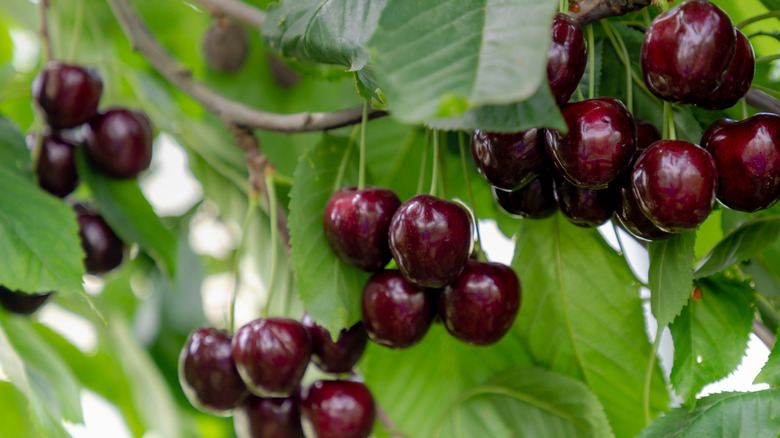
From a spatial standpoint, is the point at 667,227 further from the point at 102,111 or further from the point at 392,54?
the point at 102,111

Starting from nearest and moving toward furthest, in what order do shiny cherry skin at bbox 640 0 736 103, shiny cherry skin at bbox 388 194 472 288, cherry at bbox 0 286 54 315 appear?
shiny cherry skin at bbox 640 0 736 103, shiny cherry skin at bbox 388 194 472 288, cherry at bbox 0 286 54 315

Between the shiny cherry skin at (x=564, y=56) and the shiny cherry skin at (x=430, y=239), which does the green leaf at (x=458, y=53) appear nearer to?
the shiny cherry skin at (x=564, y=56)

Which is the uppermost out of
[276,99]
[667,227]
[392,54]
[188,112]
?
[392,54]

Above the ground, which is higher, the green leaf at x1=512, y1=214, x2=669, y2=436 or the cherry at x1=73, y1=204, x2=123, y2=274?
the green leaf at x1=512, y1=214, x2=669, y2=436

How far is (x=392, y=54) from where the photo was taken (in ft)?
1.54

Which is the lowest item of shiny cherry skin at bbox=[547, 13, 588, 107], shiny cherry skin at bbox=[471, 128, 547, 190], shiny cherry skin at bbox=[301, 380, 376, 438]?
shiny cherry skin at bbox=[301, 380, 376, 438]

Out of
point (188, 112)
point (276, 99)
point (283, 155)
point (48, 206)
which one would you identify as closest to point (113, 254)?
point (48, 206)

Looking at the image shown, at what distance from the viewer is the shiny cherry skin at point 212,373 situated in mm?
835

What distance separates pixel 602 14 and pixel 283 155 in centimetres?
76

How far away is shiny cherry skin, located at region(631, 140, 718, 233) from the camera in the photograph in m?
0.56

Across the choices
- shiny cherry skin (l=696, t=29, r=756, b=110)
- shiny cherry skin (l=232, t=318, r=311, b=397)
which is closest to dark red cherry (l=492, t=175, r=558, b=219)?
shiny cherry skin (l=696, t=29, r=756, b=110)

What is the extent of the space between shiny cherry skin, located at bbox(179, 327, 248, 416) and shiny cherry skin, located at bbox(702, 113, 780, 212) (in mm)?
551

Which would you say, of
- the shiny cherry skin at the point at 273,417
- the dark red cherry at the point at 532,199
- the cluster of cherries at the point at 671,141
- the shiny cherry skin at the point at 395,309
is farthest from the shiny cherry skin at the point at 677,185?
the shiny cherry skin at the point at 273,417

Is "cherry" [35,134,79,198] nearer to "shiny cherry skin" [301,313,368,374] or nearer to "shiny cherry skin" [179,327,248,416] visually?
"shiny cherry skin" [179,327,248,416]
